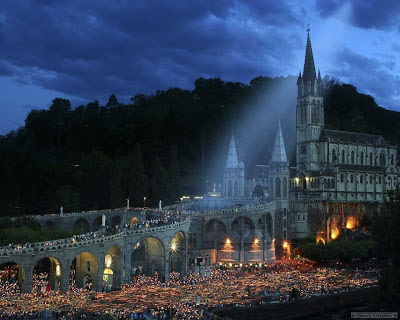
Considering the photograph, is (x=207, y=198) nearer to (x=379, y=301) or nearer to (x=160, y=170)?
(x=160, y=170)

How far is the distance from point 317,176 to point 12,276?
52.1 metres

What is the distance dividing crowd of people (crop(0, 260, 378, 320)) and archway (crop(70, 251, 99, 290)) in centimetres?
129

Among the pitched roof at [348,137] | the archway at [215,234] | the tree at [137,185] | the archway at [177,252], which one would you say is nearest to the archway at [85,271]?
the archway at [177,252]

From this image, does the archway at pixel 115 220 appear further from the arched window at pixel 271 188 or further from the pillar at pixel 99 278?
the pillar at pixel 99 278

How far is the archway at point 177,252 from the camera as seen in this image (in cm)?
5991

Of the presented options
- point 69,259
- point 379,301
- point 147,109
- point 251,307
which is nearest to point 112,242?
point 69,259

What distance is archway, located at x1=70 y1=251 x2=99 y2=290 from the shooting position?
48378mm

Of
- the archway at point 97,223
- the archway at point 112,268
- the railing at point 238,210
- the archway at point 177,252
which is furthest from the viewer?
the archway at point 97,223

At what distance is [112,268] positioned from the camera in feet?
169

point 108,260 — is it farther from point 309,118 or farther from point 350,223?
point 309,118

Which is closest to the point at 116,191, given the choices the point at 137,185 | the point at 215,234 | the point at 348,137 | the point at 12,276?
the point at 137,185

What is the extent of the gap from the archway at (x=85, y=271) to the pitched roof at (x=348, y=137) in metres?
52.7

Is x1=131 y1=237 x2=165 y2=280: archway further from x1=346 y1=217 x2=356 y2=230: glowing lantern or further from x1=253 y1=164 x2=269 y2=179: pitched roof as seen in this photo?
x1=346 y1=217 x2=356 y2=230: glowing lantern

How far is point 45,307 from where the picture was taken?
39.3 metres
